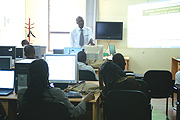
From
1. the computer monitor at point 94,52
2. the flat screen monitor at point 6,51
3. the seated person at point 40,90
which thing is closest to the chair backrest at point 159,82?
the computer monitor at point 94,52

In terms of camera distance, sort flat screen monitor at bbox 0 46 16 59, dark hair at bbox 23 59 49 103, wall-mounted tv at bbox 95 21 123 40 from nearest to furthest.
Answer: dark hair at bbox 23 59 49 103
flat screen monitor at bbox 0 46 16 59
wall-mounted tv at bbox 95 21 123 40

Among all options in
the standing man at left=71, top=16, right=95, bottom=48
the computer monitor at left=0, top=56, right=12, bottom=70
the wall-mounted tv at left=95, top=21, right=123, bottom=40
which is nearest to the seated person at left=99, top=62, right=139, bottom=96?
the computer monitor at left=0, top=56, right=12, bottom=70

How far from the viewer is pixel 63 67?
301 centimetres

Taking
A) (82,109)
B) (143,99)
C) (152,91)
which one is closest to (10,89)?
(82,109)

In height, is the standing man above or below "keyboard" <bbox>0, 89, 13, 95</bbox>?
above

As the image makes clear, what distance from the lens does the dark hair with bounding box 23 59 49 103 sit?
2055 mm

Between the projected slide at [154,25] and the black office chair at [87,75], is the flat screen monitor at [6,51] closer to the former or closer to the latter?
the black office chair at [87,75]

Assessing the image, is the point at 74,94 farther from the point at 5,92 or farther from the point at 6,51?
the point at 6,51

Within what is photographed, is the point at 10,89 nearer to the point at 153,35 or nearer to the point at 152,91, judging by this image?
the point at 152,91

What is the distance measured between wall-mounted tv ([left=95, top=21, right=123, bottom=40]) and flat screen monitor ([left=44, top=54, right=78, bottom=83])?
504 cm

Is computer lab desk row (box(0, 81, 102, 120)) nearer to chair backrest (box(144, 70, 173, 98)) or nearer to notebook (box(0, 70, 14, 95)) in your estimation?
notebook (box(0, 70, 14, 95))

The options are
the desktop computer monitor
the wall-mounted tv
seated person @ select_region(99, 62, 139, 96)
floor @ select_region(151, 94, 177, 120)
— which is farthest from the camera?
the wall-mounted tv

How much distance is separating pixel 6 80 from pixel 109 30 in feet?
17.5

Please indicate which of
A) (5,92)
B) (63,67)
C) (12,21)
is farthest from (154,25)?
(5,92)
